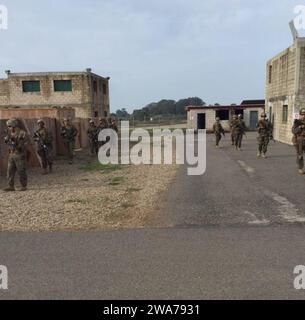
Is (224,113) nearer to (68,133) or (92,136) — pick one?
(92,136)

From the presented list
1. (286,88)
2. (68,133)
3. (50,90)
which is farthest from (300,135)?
(50,90)

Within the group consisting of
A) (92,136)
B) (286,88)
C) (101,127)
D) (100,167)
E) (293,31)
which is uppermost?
(293,31)

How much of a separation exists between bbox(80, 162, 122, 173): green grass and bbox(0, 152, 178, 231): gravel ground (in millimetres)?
346

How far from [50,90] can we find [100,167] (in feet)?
63.8

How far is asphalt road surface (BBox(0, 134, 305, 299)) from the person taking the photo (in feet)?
12.5

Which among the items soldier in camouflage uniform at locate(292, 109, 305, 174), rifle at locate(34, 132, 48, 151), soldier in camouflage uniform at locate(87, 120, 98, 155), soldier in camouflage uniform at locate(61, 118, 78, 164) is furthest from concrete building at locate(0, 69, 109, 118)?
soldier in camouflage uniform at locate(292, 109, 305, 174)

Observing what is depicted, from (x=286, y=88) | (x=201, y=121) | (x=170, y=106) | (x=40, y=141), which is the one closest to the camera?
(x=40, y=141)

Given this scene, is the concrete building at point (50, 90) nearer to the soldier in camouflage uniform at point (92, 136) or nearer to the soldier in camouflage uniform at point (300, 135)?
the soldier in camouflage uniform at point (92, 136)

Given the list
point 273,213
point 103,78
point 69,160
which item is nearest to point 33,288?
point 273,213

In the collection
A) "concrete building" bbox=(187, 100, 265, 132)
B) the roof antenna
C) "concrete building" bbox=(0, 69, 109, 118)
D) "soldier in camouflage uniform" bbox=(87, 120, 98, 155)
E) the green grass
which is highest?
the roof antenna

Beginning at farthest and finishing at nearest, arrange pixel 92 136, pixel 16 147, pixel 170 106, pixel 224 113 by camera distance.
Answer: pixel 170 106, pixel 224 113, pixel 92 136, pixel 16 147

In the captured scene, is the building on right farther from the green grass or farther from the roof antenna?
the green grass

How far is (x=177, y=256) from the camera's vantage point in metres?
4.68
